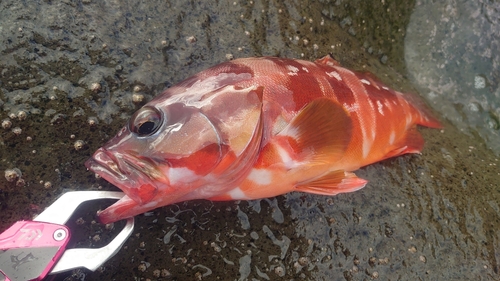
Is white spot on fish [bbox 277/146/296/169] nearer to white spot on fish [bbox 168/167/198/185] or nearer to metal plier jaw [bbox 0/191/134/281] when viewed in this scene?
white spot on fish [bbox 168/167/198/185]

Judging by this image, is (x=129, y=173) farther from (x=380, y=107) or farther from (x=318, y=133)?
(x=380, y=107)

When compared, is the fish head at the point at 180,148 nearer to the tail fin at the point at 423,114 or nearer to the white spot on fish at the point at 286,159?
the white spot on fish at the point at 286,159

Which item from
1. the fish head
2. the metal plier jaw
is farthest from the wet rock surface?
the fish head

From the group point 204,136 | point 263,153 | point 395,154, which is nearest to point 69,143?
point 204,136

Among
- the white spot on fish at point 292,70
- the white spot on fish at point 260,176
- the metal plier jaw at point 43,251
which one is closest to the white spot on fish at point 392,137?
the white spot on fish at point 292,70

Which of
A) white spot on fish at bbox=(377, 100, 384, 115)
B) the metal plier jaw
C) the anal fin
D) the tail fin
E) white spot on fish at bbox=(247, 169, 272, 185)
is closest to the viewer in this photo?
the metal plier jaw

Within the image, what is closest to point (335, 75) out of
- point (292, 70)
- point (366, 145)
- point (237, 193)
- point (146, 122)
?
point (292, 70)
